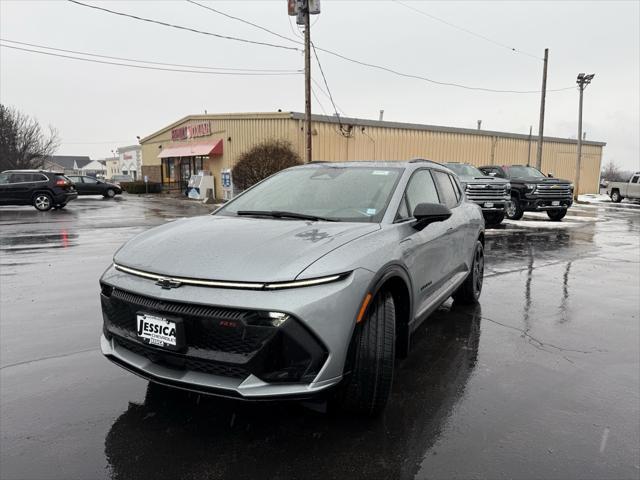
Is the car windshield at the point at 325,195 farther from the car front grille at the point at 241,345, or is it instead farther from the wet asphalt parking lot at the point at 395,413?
the wet asphalt parking lot at the point at 395,413

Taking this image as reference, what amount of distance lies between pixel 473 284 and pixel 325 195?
2705 millimetres

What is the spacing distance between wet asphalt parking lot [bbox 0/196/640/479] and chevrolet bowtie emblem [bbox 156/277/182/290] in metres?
0.95

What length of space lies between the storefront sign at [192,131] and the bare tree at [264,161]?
7263 millimetres

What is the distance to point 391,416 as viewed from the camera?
3100mm

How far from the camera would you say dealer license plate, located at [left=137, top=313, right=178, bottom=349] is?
8.32ft

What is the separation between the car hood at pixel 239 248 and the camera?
2.53 m

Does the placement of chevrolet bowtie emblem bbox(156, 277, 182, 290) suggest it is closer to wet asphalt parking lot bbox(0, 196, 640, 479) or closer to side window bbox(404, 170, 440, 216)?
wet asphalt parking lot bbox(0, 196, 640, 479)

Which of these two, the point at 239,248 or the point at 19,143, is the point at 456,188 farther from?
the point at 19,143

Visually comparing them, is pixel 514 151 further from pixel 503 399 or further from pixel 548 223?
pixel 503 399

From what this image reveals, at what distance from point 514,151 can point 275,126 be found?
19.0m

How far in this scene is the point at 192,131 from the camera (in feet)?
105

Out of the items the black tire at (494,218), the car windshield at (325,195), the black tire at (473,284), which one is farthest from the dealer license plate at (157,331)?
the black tire at (494,218)

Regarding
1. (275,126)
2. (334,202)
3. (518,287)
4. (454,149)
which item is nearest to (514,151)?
(454,149)

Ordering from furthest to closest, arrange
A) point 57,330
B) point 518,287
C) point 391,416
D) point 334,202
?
point 518,287, point 57,330, point 334,202, point 391,416
